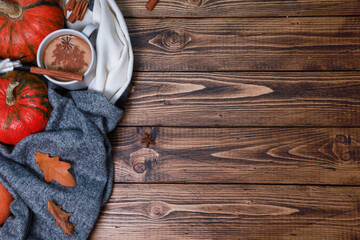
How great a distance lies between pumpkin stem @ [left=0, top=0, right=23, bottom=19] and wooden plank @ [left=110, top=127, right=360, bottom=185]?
42cm

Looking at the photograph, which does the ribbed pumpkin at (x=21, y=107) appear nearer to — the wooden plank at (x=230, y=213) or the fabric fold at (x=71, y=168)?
the fabric fold at (x=71, y=168)

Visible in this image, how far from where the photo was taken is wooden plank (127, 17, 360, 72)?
1.00 metres

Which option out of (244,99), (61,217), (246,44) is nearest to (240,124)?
(244,99)

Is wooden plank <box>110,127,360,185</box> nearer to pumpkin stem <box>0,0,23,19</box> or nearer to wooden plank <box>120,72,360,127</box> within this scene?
wooden plank <box>120,72,360,127</box>

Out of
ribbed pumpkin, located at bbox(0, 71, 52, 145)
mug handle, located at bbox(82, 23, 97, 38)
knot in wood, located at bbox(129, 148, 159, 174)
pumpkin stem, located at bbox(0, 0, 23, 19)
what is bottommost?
knot in wood, located at bbox(129, 148, 159, 174)

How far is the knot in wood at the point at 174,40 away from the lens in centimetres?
101

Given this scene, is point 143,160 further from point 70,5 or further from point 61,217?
point 70,5

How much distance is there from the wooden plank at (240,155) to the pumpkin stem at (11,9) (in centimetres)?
42

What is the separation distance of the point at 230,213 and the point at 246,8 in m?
Result: 0.64

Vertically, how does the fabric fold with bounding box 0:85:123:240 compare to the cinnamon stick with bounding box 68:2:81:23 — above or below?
below

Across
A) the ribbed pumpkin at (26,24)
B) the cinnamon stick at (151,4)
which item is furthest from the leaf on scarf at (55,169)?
the cinnamon stick at (151,4)

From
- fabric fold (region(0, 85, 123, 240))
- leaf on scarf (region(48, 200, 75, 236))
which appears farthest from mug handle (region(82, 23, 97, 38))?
leaf on scarf (region(48, 200, 75, 236))

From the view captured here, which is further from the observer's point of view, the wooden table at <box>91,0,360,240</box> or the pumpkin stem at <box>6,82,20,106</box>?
the wooden table at <box>91,0,360,240</box>

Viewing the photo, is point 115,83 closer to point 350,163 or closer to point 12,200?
point 12,200
